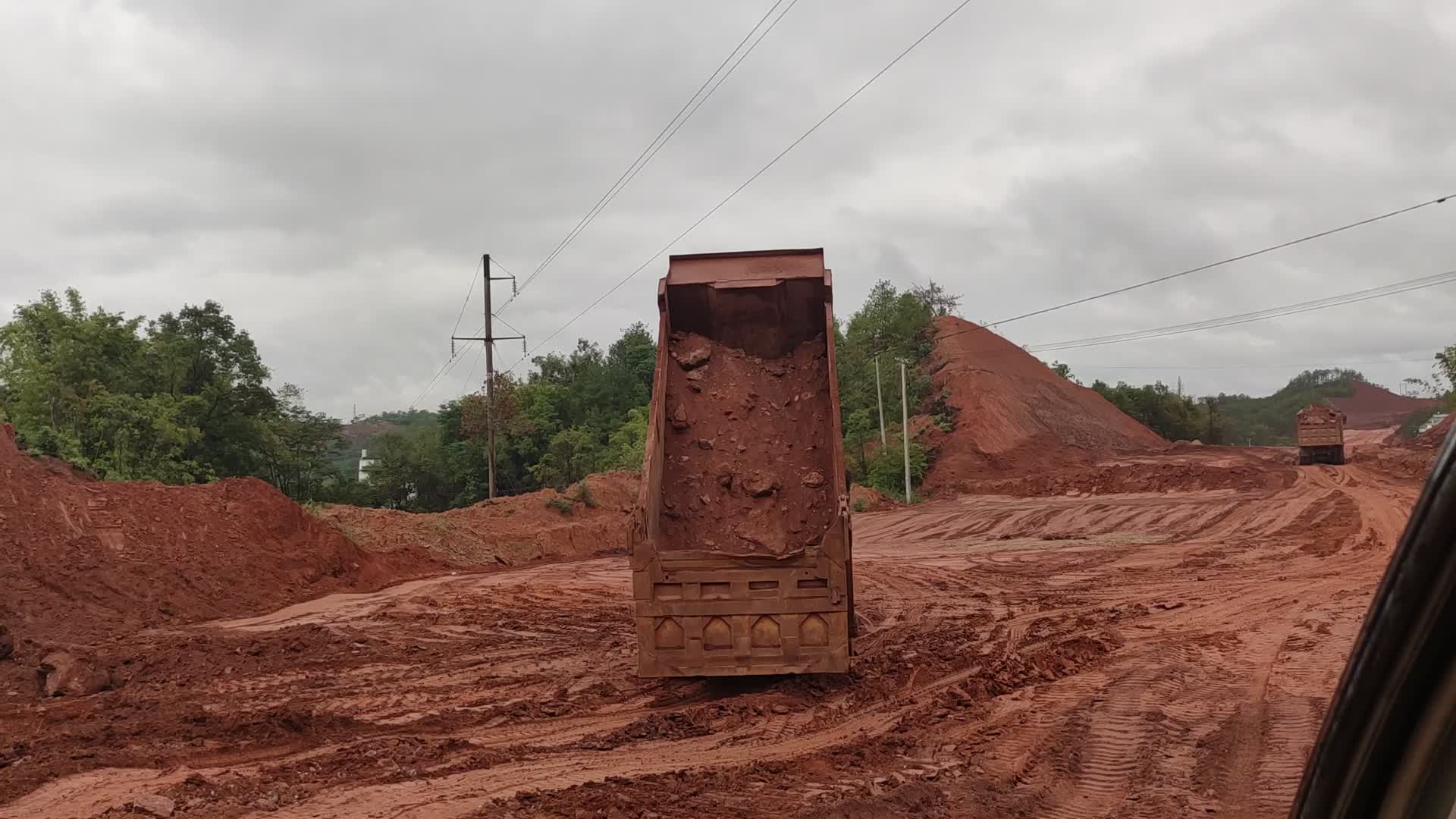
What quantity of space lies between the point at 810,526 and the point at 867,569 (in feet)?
32.3

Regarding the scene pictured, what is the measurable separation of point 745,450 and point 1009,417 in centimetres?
5156

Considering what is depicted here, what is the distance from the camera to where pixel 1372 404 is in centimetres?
12838

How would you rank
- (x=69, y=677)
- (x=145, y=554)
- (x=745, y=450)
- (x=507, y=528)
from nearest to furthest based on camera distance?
(x=745, y=450) → (x=69, y=677) → (x=145, y=554) → (x=507, y=528)

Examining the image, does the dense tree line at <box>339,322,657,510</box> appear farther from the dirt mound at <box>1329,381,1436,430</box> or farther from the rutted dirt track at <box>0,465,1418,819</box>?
the dirt mound at <box>1329,381,1436,430</box>

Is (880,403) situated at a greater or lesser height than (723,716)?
greater

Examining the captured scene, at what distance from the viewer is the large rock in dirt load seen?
9.90 metres

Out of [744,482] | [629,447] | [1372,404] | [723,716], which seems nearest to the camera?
[723,716]

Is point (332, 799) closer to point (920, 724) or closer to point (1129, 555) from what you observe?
point (920, 724)

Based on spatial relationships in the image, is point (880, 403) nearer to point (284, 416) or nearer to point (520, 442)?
point (520, 442)

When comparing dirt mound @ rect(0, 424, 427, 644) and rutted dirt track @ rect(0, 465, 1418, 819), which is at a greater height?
dirt mound @ rect(0, 424, 427, 644)

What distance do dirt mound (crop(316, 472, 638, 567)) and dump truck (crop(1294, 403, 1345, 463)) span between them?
29342 millimetres

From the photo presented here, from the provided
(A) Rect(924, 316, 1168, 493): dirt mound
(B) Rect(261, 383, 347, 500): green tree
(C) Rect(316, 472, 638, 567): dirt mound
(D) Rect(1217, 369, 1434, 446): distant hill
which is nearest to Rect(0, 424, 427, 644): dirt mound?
(C) Rect(316, 472, 638, 567): dirt mound

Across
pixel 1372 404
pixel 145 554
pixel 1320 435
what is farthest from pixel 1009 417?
pixel 1372 404

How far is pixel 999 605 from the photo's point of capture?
1350 centimetres
